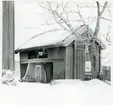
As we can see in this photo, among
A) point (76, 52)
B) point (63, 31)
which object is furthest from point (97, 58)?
point (63, 31)

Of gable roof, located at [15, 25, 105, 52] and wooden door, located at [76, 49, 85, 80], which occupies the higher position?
gable roof, located at [15, 25, 105, 52]

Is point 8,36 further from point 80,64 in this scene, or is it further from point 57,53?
point 80,64

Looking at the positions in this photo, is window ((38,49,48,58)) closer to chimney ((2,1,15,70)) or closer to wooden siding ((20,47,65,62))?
wooden siding ((20,47,65,62))

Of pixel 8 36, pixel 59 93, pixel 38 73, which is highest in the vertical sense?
pixel 8 36

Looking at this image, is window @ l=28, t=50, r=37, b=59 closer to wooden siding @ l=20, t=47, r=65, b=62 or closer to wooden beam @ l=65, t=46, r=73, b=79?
wooden siding @ l=20, t=47, r=65, b=62

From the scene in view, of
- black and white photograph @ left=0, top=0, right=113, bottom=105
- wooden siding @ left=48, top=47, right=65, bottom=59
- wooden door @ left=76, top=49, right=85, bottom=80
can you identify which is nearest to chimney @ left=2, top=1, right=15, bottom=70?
black and white photograph @ left=0, top=0, right=113, bottom=105

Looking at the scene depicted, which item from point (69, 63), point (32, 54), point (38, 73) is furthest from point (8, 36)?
point (69, 63)

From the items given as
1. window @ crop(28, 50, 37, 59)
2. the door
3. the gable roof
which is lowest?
the door
